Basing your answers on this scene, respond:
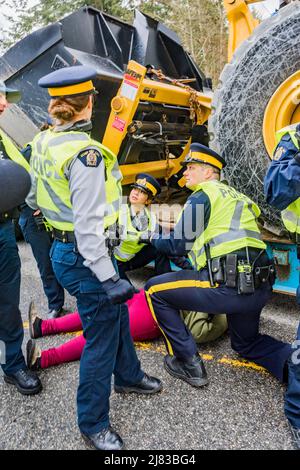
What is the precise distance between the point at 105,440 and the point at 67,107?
1.44m

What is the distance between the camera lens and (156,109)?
359cm

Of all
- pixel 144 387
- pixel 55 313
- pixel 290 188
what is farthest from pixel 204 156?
pixel 55 313

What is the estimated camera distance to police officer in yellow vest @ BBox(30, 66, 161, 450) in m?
1.64

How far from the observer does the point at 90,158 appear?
1.64 meters

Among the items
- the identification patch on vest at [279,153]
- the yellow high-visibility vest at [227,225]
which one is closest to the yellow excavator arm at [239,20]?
the yellow high-visibility vest at [227,225]

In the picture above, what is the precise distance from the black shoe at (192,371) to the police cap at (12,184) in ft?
4.13

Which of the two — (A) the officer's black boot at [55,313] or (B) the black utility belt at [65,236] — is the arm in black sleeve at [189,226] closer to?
(B) the black utility belt at [65,236]

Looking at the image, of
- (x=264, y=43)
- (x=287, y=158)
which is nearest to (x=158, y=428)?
(x=287, y=158)

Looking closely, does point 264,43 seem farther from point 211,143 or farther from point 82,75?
point 82,75

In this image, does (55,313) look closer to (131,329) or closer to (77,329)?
(77,329)

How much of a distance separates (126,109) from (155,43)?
5.24 ft

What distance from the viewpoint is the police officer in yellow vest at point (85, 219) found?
5.37 feet

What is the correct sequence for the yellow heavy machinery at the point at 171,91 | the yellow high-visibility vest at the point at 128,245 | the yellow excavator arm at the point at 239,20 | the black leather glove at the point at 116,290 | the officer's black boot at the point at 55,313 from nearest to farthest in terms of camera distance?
1. the black leather glove at the point at 116,290
2. the yellow heavy machinery at the point at 171,91
3. the yellow excavator arm at the point at 239,20
4. the yellow high-visibility vest at the point at 128,245
5. the officer's black boot at the point at 55,313
